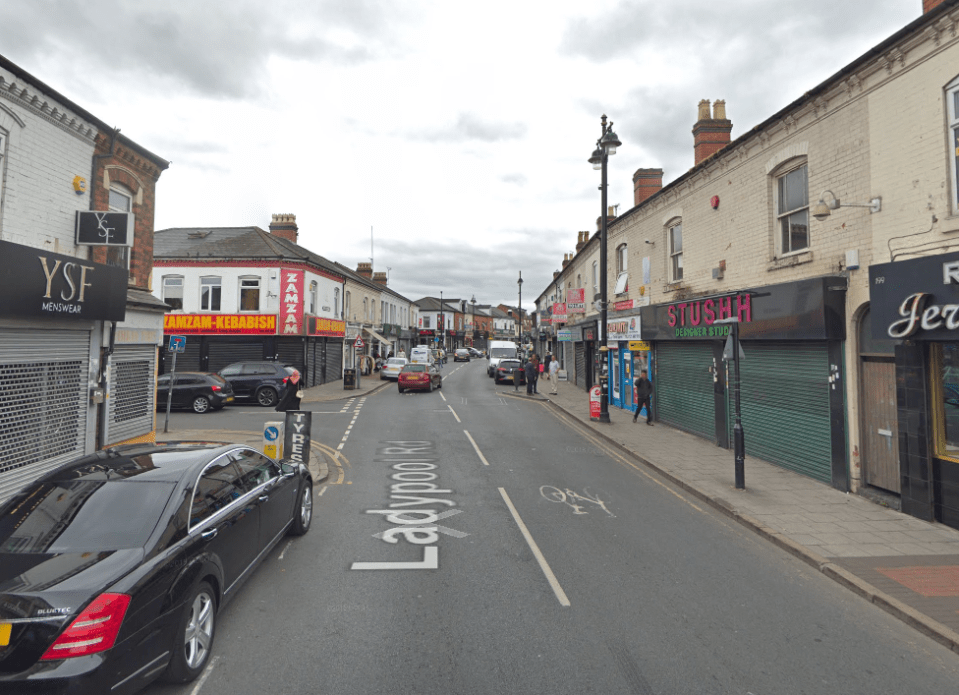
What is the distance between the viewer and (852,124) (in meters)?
8.83

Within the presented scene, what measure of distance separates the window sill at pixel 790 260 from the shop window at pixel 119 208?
13.3 metres

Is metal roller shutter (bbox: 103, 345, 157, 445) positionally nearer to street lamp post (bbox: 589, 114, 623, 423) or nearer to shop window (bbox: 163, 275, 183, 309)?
street lamp post (bbox: 589, 114, 623, 423)

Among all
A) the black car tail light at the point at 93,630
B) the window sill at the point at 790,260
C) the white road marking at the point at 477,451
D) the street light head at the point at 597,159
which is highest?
the street light head at the point at 597,159

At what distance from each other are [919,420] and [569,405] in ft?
46.8

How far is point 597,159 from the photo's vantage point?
1625cm

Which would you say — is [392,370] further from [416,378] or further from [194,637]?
[194,637]

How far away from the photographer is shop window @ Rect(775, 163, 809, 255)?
10117 mm

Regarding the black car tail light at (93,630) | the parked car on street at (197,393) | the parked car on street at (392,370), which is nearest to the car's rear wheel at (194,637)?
the black car tail light at (93,630)

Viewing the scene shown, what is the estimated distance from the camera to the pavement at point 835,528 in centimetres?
519

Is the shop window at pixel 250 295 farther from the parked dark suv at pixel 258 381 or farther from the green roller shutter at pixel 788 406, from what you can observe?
the green roller shutter at pixel 788 406

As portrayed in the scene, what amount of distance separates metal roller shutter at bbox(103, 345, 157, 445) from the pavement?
8.01 ft

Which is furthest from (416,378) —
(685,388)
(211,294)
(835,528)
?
(835,528)

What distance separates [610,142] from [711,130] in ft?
9.04

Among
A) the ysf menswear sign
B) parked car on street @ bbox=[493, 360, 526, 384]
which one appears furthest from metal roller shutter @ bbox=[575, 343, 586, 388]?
the ysf menswear sign
